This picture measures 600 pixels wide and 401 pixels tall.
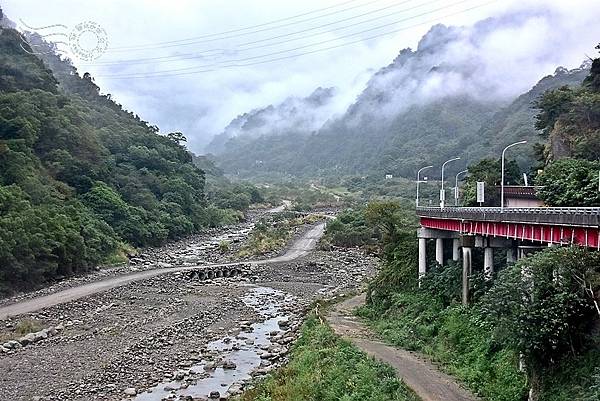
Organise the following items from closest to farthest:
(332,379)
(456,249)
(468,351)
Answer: (332,379), (468,351), (456,249)

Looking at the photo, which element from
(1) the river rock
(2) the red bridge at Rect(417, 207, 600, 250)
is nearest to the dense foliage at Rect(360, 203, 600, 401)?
(2) the red bridge at Rect(417, 207, 600, 250)

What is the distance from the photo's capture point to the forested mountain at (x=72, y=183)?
5403 centimetres

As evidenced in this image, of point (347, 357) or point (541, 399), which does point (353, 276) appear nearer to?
point (347, 357)

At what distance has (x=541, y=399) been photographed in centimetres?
1988

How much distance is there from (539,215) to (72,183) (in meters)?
62.2

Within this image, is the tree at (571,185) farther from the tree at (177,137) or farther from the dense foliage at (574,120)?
the tree at (177,137)

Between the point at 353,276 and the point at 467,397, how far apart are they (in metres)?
42.8

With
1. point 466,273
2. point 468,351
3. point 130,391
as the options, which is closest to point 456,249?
point 466,273

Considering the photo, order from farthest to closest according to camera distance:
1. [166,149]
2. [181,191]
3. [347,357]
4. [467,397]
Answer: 1. [166,149]
2. [181,191]
3. [347,357]
4. [467,397]

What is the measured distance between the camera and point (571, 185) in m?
35.2

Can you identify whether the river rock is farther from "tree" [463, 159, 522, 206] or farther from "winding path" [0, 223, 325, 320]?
"tree" [463, 159, 522, 206]

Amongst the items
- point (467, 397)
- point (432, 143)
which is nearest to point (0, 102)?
point (467, 397)

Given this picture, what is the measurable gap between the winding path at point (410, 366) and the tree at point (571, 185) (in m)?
12.1

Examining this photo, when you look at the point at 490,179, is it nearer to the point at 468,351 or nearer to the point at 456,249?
the point at 456,249
